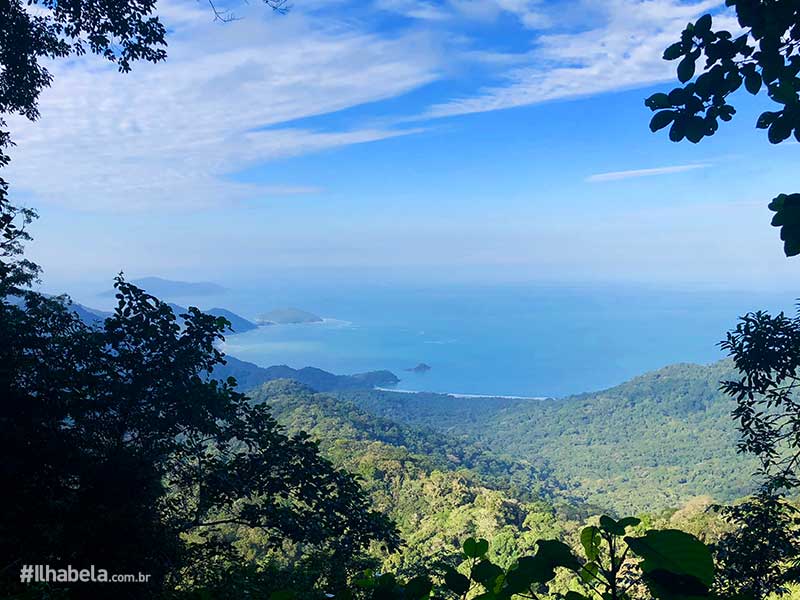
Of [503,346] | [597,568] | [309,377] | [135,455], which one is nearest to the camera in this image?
[597,568]

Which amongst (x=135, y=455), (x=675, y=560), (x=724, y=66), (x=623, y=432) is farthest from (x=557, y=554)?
(x=623, y=432)

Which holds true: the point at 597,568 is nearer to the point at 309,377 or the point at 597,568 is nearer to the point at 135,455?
the point at 135,455

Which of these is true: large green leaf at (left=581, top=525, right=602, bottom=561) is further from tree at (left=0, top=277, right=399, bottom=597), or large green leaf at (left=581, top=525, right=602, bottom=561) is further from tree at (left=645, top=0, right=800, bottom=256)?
tree at (left=0, top=277, right=399, bottom=597)

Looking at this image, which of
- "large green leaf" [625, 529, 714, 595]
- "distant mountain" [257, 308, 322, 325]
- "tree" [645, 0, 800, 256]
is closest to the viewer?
"large green leaf" [625, 529, 714, 595]

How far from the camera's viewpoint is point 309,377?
100 metres

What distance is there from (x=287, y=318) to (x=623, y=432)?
12455 cm

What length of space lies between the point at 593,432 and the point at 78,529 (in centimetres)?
8955

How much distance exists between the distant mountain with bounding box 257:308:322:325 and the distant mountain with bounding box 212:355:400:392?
235ft

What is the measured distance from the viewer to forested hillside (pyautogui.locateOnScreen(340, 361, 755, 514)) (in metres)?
59.5

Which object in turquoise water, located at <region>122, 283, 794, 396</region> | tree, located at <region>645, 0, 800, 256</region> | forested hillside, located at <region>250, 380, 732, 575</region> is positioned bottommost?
forested hillside, located at <region>250, 380, 732, 575</region>

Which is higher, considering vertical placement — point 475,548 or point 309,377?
point 309,377

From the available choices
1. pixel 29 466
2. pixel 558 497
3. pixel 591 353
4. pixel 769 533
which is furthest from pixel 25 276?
pixel 591 353

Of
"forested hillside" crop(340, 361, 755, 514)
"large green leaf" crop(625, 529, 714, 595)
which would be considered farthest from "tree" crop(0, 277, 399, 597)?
"forested hillside" crop(340, 361, 755, 514)

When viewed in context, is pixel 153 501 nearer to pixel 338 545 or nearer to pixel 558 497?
pixel 338 545
